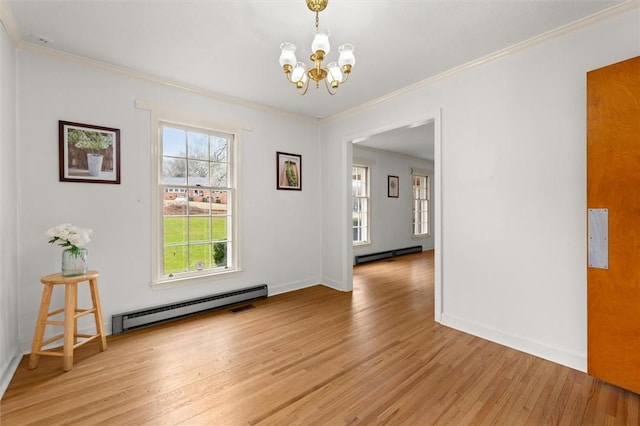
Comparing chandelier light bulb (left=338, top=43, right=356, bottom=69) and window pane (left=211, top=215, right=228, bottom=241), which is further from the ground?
chandelier light bulb (left=338, top=43, right=356, bottom=69)

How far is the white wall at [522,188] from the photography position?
2.27 meters

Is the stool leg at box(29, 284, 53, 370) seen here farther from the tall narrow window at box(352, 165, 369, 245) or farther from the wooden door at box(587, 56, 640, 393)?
the tall narrow window at box(352, 165, 369, 245)

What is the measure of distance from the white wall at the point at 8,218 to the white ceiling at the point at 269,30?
16.4 inches

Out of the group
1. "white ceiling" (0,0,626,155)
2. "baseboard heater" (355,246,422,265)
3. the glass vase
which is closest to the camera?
"white ceiling" (0,0,626,155)

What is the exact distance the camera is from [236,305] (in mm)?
3775

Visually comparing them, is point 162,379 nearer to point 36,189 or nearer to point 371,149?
point 36,189

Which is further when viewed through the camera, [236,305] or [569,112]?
[236,305]

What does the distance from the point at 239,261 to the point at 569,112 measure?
3.83 metres

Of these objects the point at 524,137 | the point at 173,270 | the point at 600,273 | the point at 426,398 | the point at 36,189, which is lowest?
the point at 426,398

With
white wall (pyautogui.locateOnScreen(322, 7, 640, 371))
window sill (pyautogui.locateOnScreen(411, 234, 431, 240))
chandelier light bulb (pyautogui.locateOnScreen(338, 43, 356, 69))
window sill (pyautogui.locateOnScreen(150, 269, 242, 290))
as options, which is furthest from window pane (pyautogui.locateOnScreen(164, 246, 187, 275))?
window sill (pyautogui.locateOnScreen(411, 234, 431, 240))

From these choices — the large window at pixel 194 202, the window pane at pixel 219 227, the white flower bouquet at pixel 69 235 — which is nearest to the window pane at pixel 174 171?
the large window at pixel 194 202

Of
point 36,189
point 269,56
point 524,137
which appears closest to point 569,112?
point 524,137

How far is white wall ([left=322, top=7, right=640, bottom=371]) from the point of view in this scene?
7.44 feet

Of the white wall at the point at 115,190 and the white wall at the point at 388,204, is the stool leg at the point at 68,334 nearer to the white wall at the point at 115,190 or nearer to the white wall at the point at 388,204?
the white wall at the point at 115,190
